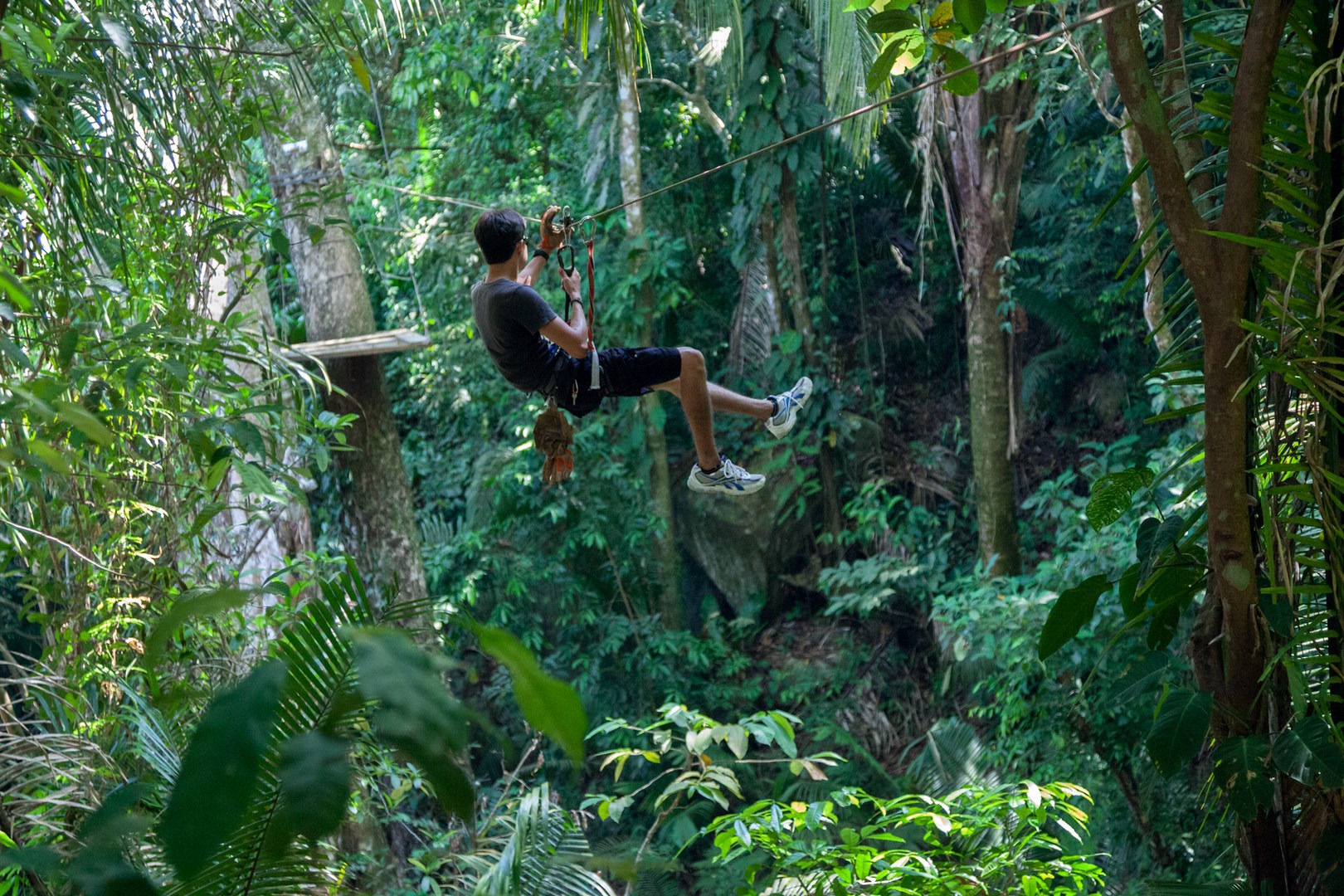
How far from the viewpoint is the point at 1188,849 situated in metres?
5.19

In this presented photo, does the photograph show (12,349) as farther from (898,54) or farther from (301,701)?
(898,54)

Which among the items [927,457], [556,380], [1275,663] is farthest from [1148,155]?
[927,457]

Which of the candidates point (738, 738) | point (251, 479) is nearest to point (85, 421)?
point (251, 479)

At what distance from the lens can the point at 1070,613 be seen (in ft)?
6.49

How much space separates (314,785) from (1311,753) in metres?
1.63

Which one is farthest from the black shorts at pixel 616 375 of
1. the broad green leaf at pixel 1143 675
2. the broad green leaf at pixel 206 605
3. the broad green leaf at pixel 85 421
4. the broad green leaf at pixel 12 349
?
the broad green leaf at pixel 206 605

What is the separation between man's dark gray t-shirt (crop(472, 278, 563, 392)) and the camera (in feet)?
11.2

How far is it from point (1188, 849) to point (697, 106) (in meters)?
5.31

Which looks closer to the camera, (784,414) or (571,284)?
(571,284)

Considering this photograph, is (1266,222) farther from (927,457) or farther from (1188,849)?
(927,457)

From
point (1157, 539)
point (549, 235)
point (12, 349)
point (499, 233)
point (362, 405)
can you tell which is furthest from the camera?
point (362, 405)

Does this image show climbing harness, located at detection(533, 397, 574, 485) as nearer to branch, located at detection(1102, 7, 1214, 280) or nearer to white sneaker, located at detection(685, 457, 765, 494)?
white sneaker, located at detection(685, 457, 765, 494)

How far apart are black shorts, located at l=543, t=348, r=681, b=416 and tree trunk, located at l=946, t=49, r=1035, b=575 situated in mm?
3796

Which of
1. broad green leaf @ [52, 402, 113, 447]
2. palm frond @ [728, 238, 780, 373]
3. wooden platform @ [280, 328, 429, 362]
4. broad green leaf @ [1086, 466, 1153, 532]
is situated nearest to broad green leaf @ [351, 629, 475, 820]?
broad green leaf @ [52, 402, 113, 447]
